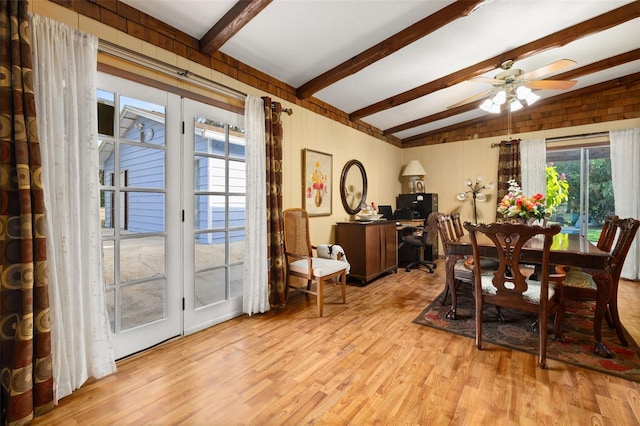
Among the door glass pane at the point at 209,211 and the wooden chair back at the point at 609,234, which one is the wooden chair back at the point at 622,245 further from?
the door glass pane at the point at 209,211

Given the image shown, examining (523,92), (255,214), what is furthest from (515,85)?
(255,214)

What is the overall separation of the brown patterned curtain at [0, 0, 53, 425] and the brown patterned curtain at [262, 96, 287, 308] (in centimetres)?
176

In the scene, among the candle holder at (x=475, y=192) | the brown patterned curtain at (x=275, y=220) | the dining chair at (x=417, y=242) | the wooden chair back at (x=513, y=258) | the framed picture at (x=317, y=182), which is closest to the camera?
the wooden chair back at (x=513, y=258)

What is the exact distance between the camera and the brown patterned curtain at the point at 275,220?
2.96 metres

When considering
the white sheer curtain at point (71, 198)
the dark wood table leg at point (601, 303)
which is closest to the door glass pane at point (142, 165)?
the white sheer curtain at point (71, 198)

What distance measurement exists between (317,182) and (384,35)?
6.11ft

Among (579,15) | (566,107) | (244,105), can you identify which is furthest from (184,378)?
(566,107)

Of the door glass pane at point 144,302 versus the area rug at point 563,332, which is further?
the door glass pane at point 144,302

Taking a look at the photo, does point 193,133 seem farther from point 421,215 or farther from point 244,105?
point 421,215

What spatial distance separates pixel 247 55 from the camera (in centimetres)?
273

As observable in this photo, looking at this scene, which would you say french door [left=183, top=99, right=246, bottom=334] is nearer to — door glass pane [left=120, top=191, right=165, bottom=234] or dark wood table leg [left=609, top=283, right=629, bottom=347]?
door glass pane [left=120, top=191, right=165, bottom=234]

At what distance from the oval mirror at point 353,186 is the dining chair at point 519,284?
7.85ft

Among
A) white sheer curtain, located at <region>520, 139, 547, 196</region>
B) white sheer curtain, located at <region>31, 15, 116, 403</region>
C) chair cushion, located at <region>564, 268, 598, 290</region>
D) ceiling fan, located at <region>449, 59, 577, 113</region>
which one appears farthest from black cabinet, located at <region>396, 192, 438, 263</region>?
white sheer curtain, located at <region>31, 15, 116, 403</region>

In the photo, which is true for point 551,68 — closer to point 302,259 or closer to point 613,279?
point 613,279
